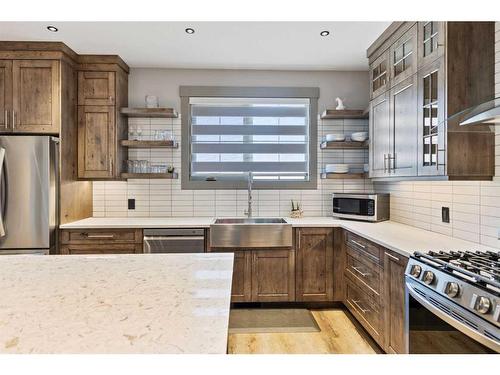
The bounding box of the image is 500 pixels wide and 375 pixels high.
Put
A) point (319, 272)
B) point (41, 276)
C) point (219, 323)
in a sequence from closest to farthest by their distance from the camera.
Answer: point (219, 323), point (41, 276), point (319, 272)

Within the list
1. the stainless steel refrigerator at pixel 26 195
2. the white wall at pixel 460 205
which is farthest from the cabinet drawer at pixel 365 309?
the stainless steel refrigerator at pixel 26 195

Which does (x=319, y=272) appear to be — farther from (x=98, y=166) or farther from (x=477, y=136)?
(x=98, y=166)

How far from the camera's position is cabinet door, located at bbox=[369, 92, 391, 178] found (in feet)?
8.93

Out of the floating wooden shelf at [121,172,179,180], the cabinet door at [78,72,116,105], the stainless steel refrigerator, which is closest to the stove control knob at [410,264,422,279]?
the floating wooden shelf at [121,172,179,180]

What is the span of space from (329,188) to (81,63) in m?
2.92

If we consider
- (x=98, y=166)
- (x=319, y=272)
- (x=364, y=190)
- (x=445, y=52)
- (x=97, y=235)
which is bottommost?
(x=319, y=272)

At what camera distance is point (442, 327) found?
4.85 ft

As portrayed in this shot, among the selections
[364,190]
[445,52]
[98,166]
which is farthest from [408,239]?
[98,166]

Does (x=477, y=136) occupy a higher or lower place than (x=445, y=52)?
lower

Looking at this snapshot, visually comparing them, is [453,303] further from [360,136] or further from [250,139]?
[250,139]

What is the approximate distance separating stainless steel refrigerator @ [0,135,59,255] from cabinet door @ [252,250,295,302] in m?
1.89

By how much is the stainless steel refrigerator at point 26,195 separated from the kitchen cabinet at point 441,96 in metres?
2.98

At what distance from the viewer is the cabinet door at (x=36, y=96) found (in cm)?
290
